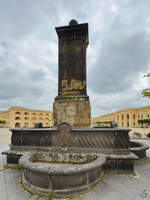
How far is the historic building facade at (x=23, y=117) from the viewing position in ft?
181

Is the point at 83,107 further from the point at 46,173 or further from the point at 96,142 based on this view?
Result: the point at 46,173

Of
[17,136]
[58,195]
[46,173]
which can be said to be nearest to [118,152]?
[58,195]

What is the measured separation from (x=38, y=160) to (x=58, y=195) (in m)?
1.65

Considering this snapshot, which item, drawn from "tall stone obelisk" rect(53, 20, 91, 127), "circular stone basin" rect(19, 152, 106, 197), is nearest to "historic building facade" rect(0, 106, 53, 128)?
"tall stone obelisk" rect(53, 20, 91, 127)

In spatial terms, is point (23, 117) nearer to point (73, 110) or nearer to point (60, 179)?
point (73, 110)

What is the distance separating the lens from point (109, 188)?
2648mm

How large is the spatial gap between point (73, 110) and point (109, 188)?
3590 millimetres

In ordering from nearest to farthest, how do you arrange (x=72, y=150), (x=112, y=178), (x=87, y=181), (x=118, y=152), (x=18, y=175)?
(x=87, y=181)
(x=112, y=178)
(x=18, y=175)
(x=118, y=152)
(x=72, y=150)

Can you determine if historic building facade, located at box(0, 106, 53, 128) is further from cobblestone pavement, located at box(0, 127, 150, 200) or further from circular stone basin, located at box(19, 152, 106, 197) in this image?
circular stone basin, located at box(19, 152, 106, 197)

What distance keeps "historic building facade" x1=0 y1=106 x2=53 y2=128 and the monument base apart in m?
58.8

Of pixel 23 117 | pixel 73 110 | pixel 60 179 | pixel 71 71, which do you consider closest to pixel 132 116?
pixel 23 117

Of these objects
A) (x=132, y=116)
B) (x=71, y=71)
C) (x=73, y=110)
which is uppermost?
(x=71, y=71)

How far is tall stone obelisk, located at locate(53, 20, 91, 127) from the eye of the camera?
5.74 m

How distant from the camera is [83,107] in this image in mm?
5617
